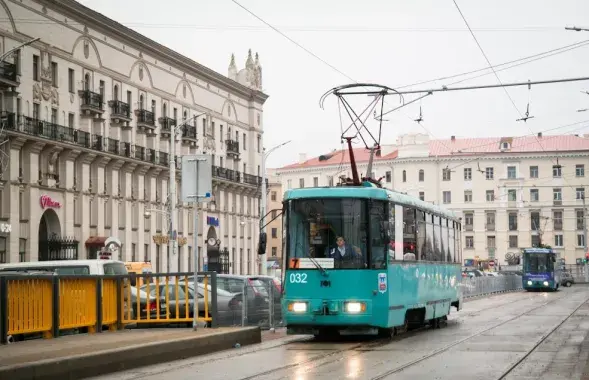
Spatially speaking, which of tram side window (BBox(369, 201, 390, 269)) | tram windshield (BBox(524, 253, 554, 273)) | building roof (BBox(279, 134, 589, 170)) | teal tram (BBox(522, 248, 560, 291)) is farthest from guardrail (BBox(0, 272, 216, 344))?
building roof (BBox(279, 134, 589, 170))

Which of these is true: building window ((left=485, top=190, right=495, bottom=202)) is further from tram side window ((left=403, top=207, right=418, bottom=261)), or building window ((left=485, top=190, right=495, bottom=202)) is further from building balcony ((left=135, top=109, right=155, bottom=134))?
tram side window ((left=403, top=207, right=418, bottom=261))

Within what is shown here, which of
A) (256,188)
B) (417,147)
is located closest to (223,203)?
(256,188)

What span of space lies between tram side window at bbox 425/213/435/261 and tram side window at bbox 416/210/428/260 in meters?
0.21

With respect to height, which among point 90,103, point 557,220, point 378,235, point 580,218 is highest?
point 90,103

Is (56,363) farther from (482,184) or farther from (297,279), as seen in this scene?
(482,184)

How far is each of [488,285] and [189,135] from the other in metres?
24.3

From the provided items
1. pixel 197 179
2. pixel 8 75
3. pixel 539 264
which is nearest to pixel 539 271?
pixel 539 264

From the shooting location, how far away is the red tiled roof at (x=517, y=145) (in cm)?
13125

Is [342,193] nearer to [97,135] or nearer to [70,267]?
[70,267]

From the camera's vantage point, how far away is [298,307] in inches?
890

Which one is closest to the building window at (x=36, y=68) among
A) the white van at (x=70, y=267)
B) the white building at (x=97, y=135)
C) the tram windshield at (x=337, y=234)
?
the white building at (x=97, y=135)

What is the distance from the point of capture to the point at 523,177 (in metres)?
131

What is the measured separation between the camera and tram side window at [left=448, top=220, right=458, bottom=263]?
30234mm

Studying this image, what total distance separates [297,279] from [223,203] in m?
66.1
